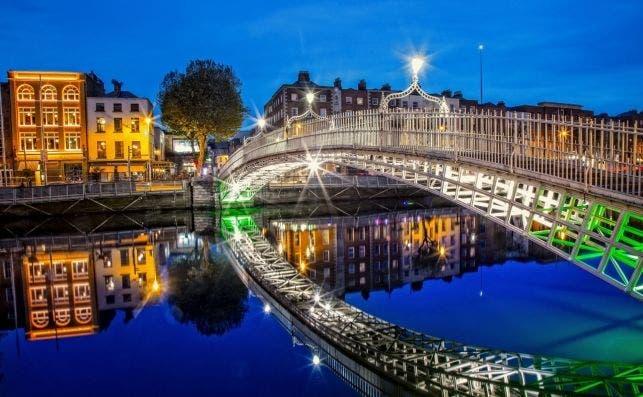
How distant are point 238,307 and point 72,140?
4403 centimetres

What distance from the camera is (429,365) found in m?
9.82

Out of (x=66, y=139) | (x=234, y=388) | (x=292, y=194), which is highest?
(x=66, y=139)

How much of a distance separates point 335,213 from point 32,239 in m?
21.0

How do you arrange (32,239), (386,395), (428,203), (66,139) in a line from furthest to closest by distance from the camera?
(66,139), (428,203), (32,239), (386,395)

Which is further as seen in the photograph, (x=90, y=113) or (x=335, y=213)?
(x=90, y=113)

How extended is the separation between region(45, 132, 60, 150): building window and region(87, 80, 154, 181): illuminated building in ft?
9.90

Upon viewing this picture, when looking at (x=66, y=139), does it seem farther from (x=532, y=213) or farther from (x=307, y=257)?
(x=532, y=213)

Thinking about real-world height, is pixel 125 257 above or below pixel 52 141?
below

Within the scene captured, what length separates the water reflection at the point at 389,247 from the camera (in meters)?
19.8

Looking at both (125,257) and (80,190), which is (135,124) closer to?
(80,190)

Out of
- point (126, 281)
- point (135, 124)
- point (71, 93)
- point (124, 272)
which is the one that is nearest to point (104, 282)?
point (126, 281)

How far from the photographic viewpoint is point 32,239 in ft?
94.7

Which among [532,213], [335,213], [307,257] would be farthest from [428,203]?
[532,213]

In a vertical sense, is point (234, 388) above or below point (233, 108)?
below
